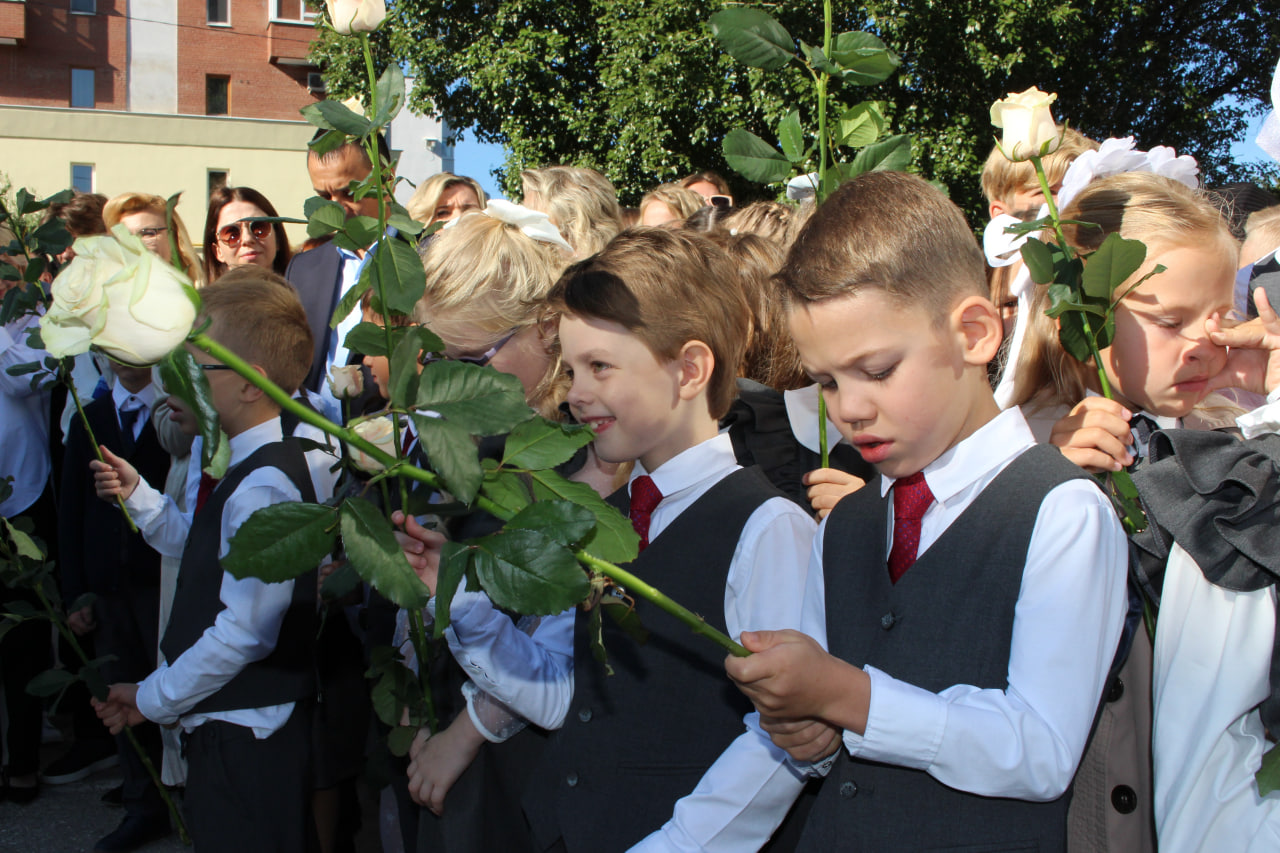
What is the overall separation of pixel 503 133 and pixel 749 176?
48.4 ft

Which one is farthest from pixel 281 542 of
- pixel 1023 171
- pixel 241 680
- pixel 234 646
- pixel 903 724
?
pixel 1023 171

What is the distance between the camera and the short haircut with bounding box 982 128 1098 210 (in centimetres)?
296

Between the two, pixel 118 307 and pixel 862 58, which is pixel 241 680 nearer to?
pixel 118 307

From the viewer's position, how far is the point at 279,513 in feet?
3.67

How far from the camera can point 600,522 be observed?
121 cm

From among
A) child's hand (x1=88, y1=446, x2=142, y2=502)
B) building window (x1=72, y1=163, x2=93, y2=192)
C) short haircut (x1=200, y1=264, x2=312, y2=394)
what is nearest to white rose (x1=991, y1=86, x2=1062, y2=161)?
short haircut (x1=200, y1=264, x2=312, y2=394)

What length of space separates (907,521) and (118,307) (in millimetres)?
1131

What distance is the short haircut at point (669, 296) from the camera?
2.00m

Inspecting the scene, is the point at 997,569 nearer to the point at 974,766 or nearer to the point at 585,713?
the point at 974,766

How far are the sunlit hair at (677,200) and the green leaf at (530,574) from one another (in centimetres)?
329

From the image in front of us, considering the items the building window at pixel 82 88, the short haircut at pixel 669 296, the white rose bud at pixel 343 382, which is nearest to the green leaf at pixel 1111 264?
the short haircut at pixel 669 296

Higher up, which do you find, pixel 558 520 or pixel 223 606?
pixel 558 520

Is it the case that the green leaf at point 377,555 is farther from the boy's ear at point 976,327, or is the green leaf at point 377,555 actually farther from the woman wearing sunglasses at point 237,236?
the woman wearing sunglasses at point 237,236

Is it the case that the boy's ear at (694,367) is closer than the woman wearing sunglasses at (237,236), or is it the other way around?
the boy's ear at (694,367)
